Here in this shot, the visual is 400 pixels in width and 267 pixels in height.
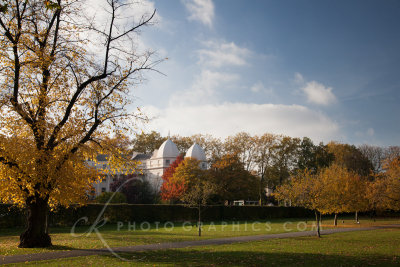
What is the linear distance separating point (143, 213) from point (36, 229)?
2048 centimetres

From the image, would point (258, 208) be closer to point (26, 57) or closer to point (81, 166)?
point (81, 166)

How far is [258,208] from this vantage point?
4878 centimetres

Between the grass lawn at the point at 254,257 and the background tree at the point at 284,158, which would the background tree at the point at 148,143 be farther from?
the grass lawn at the point at 254,257

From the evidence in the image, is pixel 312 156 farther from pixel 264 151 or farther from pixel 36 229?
pixel 36 229

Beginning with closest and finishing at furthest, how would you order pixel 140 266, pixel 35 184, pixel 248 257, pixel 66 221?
1. pixel 140 266
2. pixel 248 257
3. pixel 35 184
4. pixel 66 221

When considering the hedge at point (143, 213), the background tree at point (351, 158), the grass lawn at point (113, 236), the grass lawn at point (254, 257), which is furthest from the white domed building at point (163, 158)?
the grass lawn at point (254, 257)

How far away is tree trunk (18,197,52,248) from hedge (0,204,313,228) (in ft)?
15.8

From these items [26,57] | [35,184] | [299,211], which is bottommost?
[299,211]

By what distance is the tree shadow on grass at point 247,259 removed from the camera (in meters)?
12.2

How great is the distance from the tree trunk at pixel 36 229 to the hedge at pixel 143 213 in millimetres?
4812

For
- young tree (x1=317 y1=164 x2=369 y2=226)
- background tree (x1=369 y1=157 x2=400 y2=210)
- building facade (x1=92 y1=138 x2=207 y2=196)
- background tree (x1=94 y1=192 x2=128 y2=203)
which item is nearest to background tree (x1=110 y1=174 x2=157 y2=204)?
background tree (x1=94 y1=192 x2=128 y2=203)

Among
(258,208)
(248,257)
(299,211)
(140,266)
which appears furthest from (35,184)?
(299,211)

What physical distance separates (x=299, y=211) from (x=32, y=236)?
46.3 metres

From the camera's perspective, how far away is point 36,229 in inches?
640
